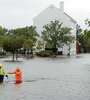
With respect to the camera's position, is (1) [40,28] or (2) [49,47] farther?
(1) [40,28]

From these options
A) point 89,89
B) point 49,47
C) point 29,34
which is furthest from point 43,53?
point 89,89

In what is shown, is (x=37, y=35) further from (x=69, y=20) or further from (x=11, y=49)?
(x=11, y=49)

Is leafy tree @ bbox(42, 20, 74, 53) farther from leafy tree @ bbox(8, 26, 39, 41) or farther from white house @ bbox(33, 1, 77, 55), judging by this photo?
white house @ bbox(33, 1, 77, 55)

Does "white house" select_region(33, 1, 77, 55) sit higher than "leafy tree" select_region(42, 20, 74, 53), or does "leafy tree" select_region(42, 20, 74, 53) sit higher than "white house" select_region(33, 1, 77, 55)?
"white house" select_region(33, 1, 77, 55)

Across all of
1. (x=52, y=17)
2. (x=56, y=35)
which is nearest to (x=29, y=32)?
(x=56, y=35)

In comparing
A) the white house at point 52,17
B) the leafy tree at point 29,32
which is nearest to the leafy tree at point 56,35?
the leafy tree at point 29,32

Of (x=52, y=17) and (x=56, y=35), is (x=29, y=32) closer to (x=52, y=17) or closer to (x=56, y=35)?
(x=56, y=35)

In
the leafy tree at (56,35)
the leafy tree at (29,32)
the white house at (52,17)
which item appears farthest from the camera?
the white house at (52,17)

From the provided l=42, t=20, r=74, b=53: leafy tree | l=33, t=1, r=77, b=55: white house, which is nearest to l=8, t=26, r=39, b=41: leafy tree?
l=42, t=20, r=74, b=53: leafy tree

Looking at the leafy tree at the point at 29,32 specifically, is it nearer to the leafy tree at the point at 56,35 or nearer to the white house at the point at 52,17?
the leafy tree at the point at 56,35

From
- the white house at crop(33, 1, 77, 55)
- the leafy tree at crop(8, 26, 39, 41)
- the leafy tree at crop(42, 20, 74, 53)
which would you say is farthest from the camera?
the white house at crop(33, 1, 77, 55)

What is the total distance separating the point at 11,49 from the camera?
39188 mm

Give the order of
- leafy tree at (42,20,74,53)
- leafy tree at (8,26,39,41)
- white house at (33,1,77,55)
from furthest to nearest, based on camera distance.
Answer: white house at (33,1,77,55) → leafy tree at (8,26,39,41) → leafy tree at (42,20,74,53)

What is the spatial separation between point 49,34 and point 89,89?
6060 centimetres
